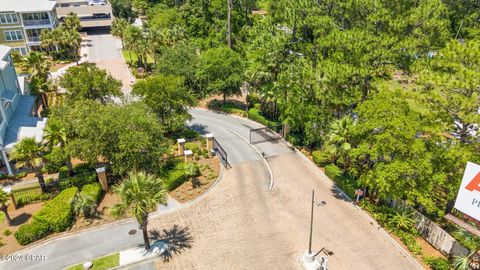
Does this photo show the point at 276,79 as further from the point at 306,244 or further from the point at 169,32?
the point at 169,32

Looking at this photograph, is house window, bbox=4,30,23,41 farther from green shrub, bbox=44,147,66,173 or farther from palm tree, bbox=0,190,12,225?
palm tree, bbox=0,190,12,225

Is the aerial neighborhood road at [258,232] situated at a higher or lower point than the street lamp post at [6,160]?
lower

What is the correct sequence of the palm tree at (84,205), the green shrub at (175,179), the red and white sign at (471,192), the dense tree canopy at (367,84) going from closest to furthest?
the red and white sign at (471,192) < the dense tree canopy at (367,84) < the palm tree at (84,205) < the green shrub at (175,179)

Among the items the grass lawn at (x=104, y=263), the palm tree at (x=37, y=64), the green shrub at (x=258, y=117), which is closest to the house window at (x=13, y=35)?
the palm tree at (x=37, y=64)

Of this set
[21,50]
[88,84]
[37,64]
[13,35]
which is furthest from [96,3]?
[88,84]

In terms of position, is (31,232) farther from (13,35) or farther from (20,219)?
(13,35)

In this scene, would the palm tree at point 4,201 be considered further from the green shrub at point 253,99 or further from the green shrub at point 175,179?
the green shrub at point 253,99
